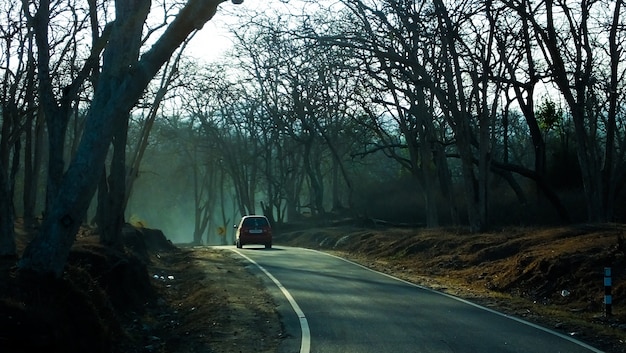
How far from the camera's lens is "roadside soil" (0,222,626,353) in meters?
10.2

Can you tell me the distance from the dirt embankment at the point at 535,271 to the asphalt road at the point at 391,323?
0.84 meters

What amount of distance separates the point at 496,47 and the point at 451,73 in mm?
1892

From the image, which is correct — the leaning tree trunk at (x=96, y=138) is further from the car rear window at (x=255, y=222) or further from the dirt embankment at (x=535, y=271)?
the car rear window at (x=255, y=222)

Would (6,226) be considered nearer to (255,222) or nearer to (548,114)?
(548,114)

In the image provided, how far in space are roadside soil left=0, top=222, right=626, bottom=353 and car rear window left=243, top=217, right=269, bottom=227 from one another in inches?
420

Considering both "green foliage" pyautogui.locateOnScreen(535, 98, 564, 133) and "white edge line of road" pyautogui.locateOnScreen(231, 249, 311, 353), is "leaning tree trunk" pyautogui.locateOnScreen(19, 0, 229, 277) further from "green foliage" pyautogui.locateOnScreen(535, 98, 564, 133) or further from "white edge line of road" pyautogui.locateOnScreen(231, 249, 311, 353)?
"green foliage" pyautogui.locateOnScreen(535, 98, 564, 133)

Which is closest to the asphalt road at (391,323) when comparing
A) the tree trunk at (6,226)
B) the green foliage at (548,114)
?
the tree trunk at (6,226)

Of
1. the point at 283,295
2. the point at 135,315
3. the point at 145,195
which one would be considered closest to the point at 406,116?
the point at 283,295

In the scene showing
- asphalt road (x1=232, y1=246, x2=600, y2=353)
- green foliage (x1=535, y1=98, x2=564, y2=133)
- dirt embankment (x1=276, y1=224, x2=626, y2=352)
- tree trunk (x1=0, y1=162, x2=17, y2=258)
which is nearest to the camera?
asphalt road (x1=232, y1=246, x2=600, y2=353)

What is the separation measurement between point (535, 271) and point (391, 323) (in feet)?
23.3

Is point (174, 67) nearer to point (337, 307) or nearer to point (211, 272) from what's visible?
point (211, 272)

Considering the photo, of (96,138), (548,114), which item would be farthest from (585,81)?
(96,138)

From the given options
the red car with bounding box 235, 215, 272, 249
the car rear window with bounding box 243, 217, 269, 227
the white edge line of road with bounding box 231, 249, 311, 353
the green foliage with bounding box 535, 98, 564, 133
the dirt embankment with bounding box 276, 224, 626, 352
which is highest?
the green foliage with bounding box 535, 98, 564, 133

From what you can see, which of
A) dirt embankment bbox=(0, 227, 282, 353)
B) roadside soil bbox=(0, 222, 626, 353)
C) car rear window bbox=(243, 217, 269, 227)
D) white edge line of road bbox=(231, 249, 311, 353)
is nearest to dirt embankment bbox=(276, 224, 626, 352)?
roadside soil bbox=(0, 222, 626, 353)
